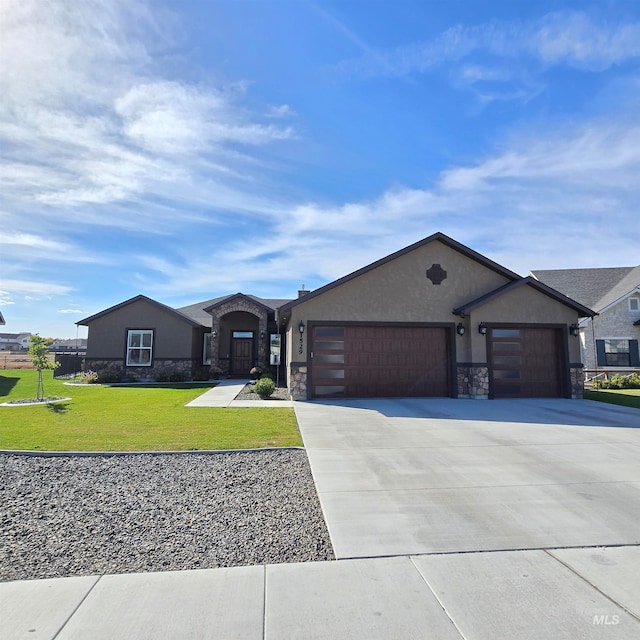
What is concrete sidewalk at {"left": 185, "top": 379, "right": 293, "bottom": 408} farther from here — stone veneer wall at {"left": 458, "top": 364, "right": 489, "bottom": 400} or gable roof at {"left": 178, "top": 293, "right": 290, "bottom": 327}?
gable roof at {"left": 178, "top": 293, "right": 290, "bottom": 327}

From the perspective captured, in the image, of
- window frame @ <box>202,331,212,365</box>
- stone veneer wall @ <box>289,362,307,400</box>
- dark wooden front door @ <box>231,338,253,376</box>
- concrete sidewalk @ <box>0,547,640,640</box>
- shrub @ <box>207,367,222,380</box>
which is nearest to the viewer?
concrete sidewalk @ <box>0,547,640,640</box>

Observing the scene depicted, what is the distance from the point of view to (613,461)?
620 centimetres

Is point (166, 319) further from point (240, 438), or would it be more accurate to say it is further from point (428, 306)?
point (240, 438)

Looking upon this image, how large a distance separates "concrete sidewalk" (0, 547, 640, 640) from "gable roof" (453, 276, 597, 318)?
10702 millimetres

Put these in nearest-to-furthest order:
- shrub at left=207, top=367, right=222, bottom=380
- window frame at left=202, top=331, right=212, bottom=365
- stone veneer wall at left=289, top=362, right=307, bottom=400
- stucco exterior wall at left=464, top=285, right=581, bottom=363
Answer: stone veneer wall at left=289, top=362, right=307, bottom=400 < stucco exterior wall at left=464, top=285, right=581, bottom=363 < shrub at left=207, top=367, right=222, bottom=380 < window frame at left=202, top=331, right=212, bottom=365

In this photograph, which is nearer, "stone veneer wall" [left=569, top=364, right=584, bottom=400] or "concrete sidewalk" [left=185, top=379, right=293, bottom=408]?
"concrete sidewalk" [left=185, top=379, right=293, bottom=408]

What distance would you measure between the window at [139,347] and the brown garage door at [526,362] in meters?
16.4

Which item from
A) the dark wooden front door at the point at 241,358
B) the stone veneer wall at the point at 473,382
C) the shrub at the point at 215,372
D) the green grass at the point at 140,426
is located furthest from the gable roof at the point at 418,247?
the dark wooden front door at the point at 241,358

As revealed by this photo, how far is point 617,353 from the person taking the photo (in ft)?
75.7

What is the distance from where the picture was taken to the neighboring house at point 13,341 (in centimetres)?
8607

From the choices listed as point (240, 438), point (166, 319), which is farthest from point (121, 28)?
point (166, 319)

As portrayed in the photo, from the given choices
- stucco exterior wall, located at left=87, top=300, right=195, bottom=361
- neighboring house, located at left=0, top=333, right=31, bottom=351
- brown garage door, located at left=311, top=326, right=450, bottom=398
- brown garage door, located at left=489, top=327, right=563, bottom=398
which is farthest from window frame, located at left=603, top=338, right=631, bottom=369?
neighboring house, located at left=0, top=333, right=31, bottom=351

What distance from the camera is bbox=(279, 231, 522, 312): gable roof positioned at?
13383 millimetres

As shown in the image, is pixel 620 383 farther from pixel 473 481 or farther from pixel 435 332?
pixel 473 481
